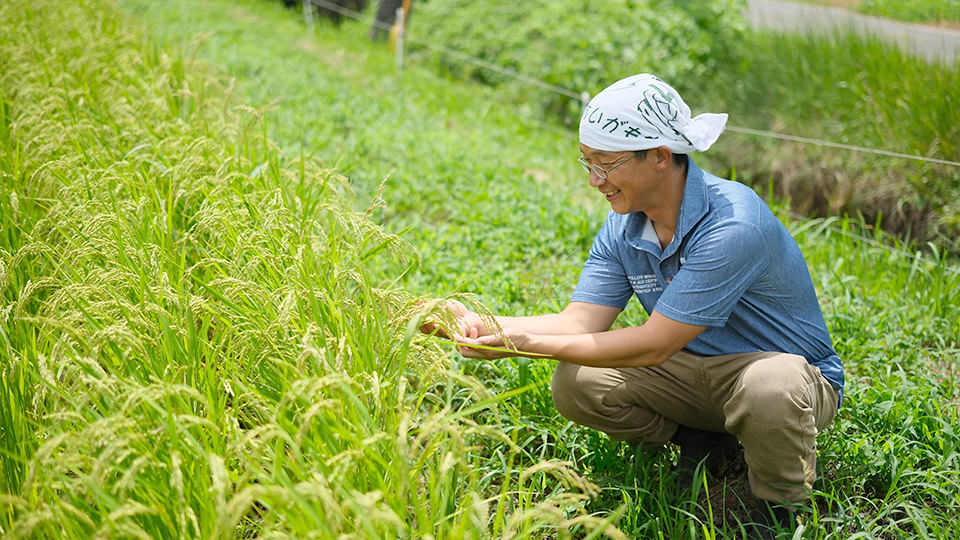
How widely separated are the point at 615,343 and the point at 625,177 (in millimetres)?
446

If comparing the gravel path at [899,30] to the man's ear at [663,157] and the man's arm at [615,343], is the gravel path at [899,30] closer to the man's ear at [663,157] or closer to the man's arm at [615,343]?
the man's ear at [663,157]

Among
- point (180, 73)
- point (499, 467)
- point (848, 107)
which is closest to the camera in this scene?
point (499, 467)

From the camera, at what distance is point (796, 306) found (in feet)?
7.27

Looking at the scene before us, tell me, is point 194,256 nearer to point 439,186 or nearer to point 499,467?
point 499,467

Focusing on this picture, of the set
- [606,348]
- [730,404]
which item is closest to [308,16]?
[606,348]

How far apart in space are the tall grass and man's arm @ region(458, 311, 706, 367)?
0.22 m

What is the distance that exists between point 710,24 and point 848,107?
2.20 meters

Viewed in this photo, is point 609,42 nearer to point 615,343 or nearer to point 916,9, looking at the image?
point 916,9

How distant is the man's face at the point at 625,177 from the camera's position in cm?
213

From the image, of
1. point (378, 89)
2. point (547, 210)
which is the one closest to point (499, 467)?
point (547, 210)

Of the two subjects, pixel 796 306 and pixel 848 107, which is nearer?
pixel 796 306

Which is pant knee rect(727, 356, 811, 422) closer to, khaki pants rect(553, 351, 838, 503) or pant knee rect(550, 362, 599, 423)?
khaki pants rect(553, 351, 838, 503)


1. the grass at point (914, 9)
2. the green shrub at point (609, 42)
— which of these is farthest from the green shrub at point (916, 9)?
the green shrub at point (609, 42)

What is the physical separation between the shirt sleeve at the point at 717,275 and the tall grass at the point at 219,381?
615 mm
